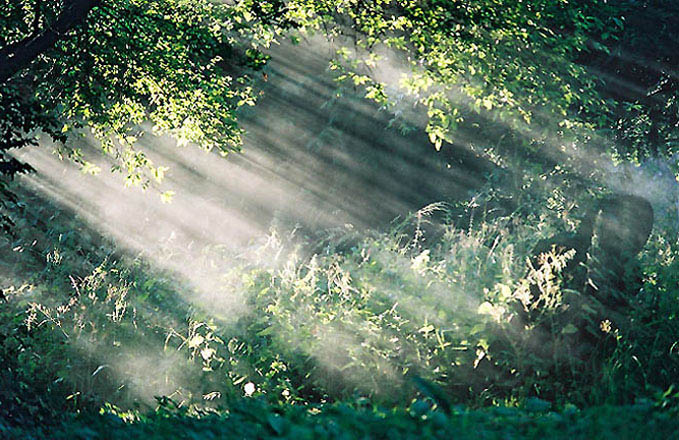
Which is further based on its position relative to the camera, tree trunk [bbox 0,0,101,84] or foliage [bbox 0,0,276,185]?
foliage [bbox 0,0,276,185]

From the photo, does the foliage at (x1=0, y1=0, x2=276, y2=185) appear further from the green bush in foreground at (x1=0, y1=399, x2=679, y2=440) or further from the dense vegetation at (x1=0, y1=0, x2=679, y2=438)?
the green bush in foreground at (x1=0, y1=399, x2=679, y2=440)

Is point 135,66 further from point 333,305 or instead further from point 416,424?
point 416,424

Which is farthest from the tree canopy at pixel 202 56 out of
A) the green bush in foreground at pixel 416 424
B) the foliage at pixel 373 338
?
the green bush in foreground at pixel 416 424

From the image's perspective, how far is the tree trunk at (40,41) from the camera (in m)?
6.43

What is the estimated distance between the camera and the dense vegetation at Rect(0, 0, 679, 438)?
522 cm

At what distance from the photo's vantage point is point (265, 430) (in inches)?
165

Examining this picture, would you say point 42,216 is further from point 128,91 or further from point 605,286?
point 605,286

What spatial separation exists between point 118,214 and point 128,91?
876 centimetres

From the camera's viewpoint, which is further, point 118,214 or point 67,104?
point 118,214

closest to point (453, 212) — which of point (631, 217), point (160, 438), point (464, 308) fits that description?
point (631, 217)

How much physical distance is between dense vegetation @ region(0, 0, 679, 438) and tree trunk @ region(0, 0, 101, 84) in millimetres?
20

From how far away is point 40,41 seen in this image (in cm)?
649

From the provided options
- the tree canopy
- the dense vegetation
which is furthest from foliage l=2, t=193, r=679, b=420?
the tree canopy

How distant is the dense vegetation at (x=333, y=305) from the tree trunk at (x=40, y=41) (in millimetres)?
20
